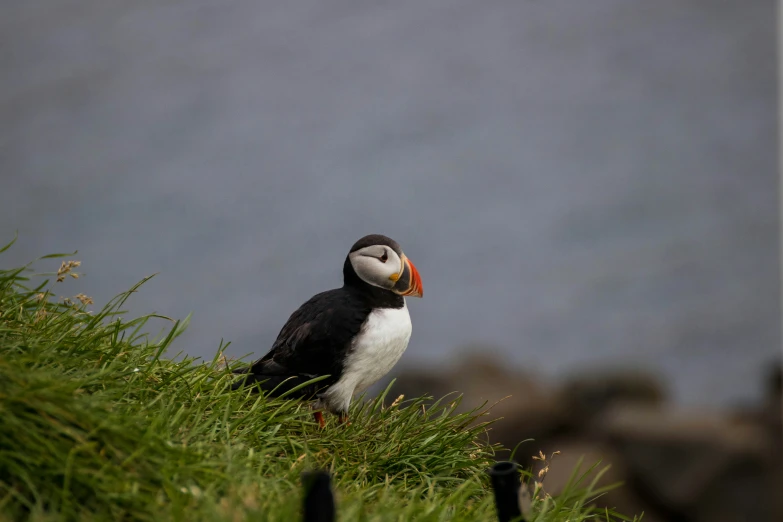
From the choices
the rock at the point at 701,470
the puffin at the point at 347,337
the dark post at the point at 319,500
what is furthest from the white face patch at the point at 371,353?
the rock at the point at 701,470

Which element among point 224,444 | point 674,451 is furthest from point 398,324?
Result: point 674,451

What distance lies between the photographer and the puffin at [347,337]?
3.07m

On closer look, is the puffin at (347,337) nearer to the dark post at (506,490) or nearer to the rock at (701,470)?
the dark post at (506,490)

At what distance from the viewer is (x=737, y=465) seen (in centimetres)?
848

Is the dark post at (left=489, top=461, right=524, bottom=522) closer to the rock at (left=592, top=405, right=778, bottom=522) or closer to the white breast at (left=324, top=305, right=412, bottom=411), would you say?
the white breast at (left=324, top=305, right=412, bottom=411)

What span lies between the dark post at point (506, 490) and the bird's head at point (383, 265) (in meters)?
1.12

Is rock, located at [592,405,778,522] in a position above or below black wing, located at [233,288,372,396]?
below

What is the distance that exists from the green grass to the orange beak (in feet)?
1.77

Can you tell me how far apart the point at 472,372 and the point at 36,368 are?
6.86m

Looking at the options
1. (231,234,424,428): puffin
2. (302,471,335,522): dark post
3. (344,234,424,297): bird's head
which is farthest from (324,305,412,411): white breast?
(302,471,335,522): dark post

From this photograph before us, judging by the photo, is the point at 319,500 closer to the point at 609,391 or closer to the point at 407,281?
the point at 407,281

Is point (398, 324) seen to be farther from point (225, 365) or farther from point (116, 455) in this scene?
point (116, 455)

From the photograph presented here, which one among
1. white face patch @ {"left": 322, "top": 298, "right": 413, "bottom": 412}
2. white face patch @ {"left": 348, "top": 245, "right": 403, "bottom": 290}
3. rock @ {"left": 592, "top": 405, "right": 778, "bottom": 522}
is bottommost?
rock @ {"left": 592, "top": 405, "right": 778, "bottom": 522}

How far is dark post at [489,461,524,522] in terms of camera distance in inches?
81.7
